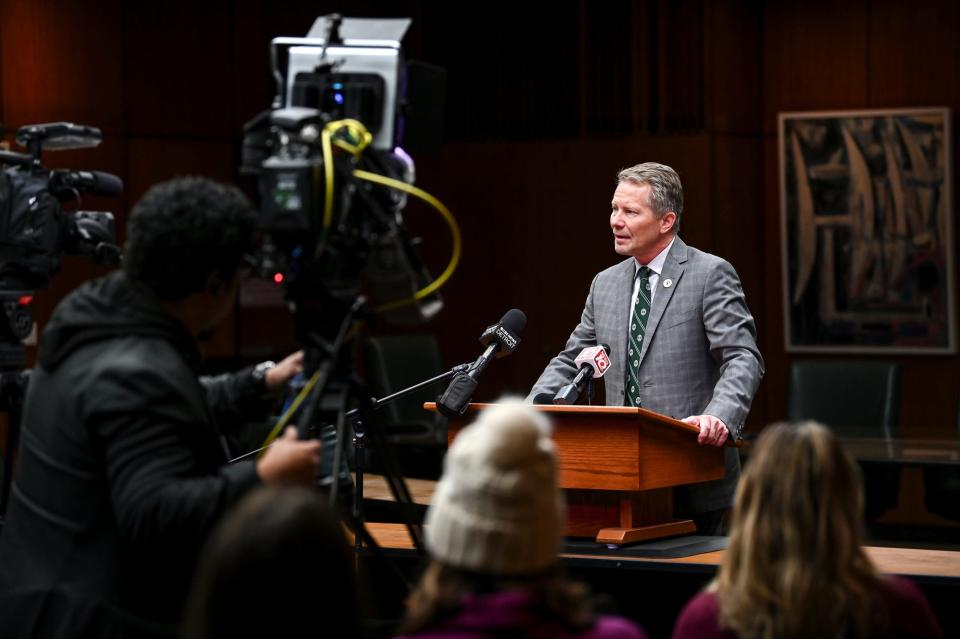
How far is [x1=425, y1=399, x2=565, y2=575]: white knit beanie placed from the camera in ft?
4.85

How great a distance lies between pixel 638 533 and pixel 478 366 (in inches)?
23.4

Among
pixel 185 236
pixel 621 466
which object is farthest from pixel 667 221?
pixel 185 236

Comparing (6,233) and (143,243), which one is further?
(6,233)

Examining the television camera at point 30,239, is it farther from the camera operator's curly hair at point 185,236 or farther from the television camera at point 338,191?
the camera operator's curly hair at point 185,236

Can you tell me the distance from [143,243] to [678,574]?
165 cm

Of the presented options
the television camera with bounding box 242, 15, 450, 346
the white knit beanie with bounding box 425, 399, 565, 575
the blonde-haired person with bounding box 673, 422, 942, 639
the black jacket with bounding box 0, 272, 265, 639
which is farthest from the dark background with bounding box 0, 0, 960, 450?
the white knit beanie with bounding box 425, 399, 565, 575

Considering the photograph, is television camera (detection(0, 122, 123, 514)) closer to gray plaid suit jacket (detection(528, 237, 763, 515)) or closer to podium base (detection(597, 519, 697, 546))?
gray plaid suit jacket (detection(528, 237, 763, 515))

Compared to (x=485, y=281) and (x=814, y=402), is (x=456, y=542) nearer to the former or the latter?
(x=814, y=402)

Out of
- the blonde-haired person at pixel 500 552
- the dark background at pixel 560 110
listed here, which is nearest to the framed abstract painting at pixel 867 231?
the dark background at pixel 560 110

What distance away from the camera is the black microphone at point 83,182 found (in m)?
3.35

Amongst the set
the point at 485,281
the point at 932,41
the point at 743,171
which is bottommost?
the point at 485,281

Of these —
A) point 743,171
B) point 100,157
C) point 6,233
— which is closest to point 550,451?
point 6,233

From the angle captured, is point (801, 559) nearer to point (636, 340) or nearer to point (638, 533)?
point (638, 533)

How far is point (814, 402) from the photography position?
6254mm
